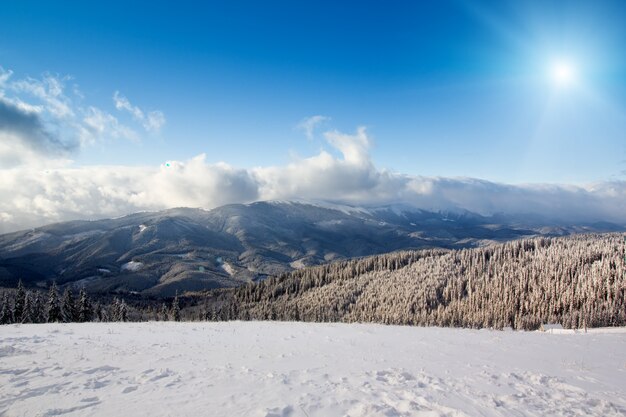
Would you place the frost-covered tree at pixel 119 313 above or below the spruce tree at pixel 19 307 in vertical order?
below

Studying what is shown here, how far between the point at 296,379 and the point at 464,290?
5822 inches

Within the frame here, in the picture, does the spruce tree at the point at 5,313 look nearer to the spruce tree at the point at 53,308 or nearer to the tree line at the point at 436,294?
the tree line at the point at 436,294

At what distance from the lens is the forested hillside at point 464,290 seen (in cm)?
10565

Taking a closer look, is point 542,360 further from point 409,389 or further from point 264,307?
point 264,307

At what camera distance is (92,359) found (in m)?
18.4

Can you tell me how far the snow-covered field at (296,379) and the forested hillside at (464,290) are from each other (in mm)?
80133

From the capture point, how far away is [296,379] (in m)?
15.0

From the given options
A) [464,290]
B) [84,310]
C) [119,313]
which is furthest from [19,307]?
[464,290]

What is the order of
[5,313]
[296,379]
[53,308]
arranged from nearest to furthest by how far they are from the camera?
[296,379]
[5,313]
[53,308]

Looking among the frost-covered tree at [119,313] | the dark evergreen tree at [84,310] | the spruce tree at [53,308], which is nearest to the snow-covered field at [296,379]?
the spruce tree at [53,308]

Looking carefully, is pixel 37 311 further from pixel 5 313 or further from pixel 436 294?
pixel 436 294

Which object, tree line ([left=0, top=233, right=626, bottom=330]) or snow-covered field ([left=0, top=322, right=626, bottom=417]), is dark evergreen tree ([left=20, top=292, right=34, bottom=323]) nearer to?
tree line ([left=0, top=233, right=626, bottom=330])

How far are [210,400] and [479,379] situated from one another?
12301 millimetres

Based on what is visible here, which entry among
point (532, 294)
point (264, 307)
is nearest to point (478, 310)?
→ point (532, 294)
